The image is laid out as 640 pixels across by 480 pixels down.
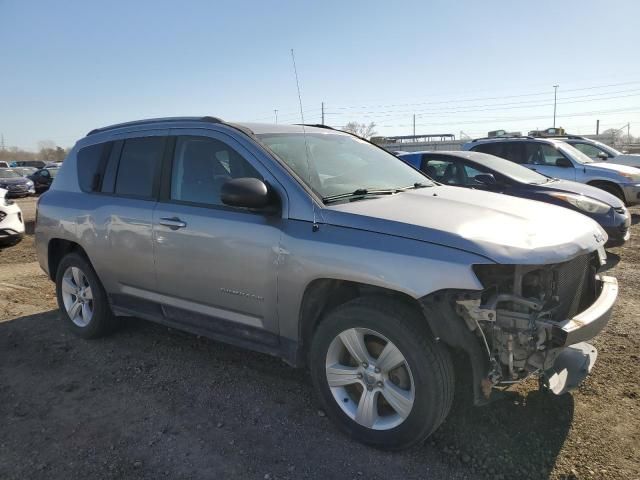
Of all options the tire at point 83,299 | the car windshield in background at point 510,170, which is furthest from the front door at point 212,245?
the car windshield in background at point 510,170

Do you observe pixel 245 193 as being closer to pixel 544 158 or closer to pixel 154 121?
pixel 154 121

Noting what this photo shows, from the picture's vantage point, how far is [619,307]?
5.04 m

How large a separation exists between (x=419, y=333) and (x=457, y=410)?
2.91 ft

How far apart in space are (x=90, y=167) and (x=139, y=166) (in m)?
0.77

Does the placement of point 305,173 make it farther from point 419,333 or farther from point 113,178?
point 113,178

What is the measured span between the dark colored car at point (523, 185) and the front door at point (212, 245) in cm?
357

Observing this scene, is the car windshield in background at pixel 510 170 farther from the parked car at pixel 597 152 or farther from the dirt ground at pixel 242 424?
the parked car at pixel 597 152

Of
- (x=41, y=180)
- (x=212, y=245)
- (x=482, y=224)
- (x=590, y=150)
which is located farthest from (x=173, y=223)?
(x=41, y=180)

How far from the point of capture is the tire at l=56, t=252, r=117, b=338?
4496 mm

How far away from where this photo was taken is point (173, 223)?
3629 millimetres

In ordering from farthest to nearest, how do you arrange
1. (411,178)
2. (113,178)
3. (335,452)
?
(113,178), (411,178), (335,452)

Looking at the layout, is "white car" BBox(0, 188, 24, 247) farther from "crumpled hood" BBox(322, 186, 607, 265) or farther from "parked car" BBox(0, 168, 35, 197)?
"parked car" BBox(0, 168, 35, 197)

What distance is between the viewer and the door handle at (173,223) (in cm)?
358

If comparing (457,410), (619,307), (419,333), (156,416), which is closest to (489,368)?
(419,333)
